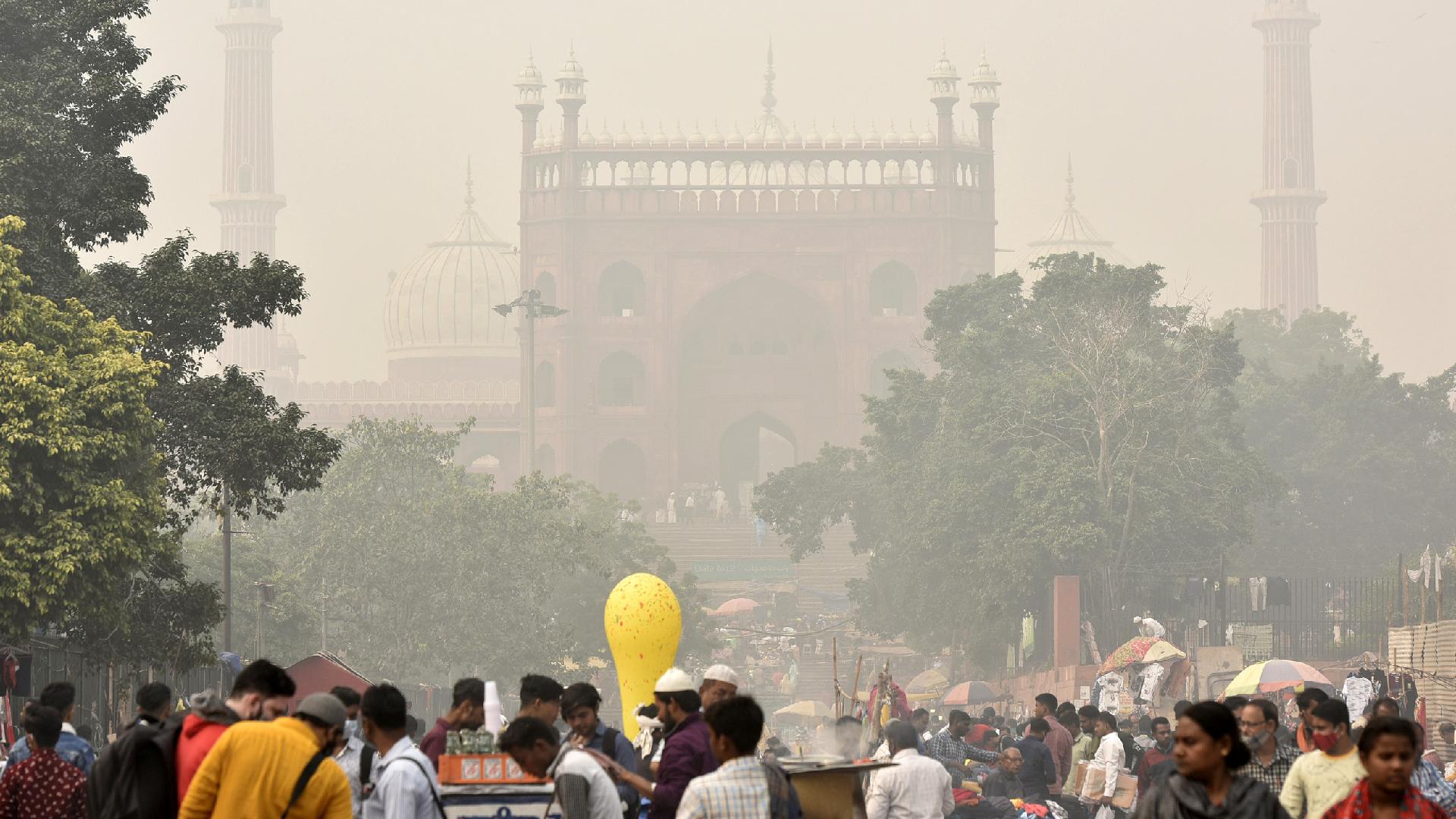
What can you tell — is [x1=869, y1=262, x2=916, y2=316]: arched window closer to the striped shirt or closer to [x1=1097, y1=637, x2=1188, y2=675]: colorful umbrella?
[x1=1097, y1=637, x2=1188, y2=675]: colorful umbrella

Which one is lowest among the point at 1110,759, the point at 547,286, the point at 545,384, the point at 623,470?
the point at 1110,759

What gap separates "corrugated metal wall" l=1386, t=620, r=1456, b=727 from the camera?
773 inches

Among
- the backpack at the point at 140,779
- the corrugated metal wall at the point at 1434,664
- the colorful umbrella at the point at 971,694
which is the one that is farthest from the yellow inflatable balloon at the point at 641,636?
the colorful umbrella at the point at 971,694

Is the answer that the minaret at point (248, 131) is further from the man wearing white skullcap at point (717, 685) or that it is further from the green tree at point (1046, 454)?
the man wearing white skullcap at point (717, 685)

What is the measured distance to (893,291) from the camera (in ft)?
188

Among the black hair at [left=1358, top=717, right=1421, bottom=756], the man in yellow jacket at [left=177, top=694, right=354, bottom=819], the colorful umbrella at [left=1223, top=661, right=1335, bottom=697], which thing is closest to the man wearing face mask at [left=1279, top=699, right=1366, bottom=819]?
the black hair at [left=1358, top=717, right=1421, bottom=756]

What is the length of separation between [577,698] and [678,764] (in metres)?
0.71

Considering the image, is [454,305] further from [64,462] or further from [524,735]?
[524,735]

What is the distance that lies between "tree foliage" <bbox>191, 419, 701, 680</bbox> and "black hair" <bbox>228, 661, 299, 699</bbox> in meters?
24.7

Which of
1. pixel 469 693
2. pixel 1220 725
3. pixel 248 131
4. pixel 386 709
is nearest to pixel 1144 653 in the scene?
pixel 469 693

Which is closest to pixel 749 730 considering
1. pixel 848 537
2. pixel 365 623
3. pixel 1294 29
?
pixel 365 623

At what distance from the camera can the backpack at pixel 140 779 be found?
5723 mm

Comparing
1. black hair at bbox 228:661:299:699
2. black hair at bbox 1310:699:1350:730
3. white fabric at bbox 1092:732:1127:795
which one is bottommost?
white fabric at bbox 1092:732:1127:795

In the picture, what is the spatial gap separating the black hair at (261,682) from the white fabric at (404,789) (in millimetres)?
319
